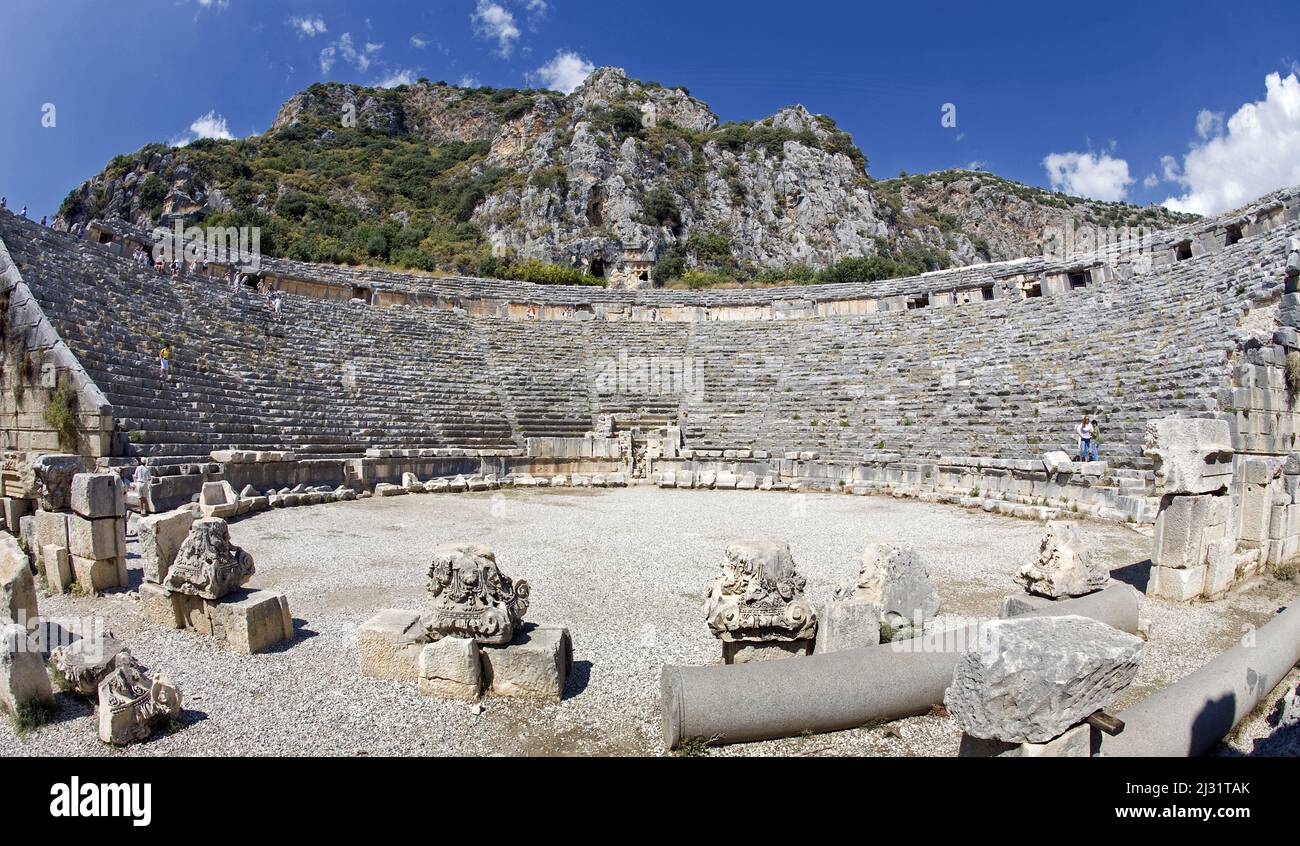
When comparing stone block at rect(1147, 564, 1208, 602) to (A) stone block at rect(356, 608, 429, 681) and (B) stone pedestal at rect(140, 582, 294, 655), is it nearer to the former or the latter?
(A) stone block at rect(356, 608, 429, 681)

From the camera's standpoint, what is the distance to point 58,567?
7016 millimetres

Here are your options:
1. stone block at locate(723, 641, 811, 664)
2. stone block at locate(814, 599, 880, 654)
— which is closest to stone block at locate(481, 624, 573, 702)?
stone block at locate(723, 641, 811, 664)

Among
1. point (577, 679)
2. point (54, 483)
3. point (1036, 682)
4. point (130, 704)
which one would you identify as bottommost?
point (577, 679)

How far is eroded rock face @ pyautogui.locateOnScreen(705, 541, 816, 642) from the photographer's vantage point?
475 centimetres

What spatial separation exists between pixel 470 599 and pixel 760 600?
2.04m

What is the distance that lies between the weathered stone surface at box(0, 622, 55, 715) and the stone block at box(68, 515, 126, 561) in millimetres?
3086

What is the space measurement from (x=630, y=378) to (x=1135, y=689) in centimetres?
2007

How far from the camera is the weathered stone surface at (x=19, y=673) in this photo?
4.12m

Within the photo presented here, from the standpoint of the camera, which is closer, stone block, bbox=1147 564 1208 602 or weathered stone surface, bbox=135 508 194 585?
weathered stone surface, bbox=135 508 194 585

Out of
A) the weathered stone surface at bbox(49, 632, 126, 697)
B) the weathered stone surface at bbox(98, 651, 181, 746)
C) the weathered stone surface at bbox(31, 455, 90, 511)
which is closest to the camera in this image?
the weathered stone surface at bbox(98, 651, 181, 746)

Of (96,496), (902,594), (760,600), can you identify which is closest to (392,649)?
(760,600)

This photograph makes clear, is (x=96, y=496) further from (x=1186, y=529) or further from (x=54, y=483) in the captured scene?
(x=1186, y=529)

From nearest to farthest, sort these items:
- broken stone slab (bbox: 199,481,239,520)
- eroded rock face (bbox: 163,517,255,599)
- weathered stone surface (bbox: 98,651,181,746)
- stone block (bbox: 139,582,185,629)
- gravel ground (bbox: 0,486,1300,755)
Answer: weathered stone surface (bbox: 98,651,181,746), gravel ground (bbox: 0,486,1300,755), eroded rock face (bbox: 163,517,255,599), stone block (bbox: 139,582,185,629), broken stone slab (bbox: 199,481,239,520)

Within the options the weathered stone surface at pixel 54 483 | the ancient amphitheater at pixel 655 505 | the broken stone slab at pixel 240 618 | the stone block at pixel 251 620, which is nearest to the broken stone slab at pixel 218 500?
the ancient amphitheater at pixel 655 505
